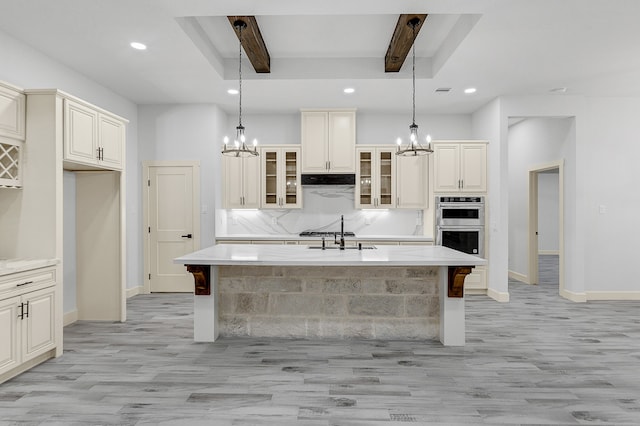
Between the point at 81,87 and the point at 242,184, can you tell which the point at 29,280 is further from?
the point at 242,184

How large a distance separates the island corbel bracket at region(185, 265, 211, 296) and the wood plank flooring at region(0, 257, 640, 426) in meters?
0.51

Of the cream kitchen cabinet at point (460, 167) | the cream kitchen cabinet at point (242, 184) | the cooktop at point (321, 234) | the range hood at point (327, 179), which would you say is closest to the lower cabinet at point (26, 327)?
the cream kitchen cabinet at point (242, 184)

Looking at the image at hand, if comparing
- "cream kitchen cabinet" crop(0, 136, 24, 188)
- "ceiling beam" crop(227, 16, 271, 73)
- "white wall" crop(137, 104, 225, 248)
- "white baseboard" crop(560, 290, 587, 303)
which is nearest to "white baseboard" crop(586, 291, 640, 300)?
"white baseboard" crop(560, 290, 587, 303)

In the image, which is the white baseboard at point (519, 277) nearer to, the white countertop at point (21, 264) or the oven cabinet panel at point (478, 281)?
the oven cabinet panel at point (478, 281)

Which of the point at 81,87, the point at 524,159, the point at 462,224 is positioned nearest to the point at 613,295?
the point at 462,224

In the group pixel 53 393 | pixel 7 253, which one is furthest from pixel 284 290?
pixel 7 253

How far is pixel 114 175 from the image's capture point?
4.42 metres

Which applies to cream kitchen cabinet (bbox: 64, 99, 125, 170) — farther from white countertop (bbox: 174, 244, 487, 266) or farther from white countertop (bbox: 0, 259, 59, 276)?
white countertop (bbox: 174, 244, 487, 266)

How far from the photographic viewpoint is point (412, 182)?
6023 millimetres

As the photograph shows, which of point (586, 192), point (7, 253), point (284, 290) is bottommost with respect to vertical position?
point (284, 290)

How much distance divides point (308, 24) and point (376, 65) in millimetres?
1185

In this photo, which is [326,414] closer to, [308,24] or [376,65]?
[308,24]

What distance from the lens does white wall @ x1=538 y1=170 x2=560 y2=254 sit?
1172 cm

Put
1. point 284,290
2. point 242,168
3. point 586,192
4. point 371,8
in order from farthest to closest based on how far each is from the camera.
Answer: point 242,168
point 586,192
point 284,290
point 371,8
